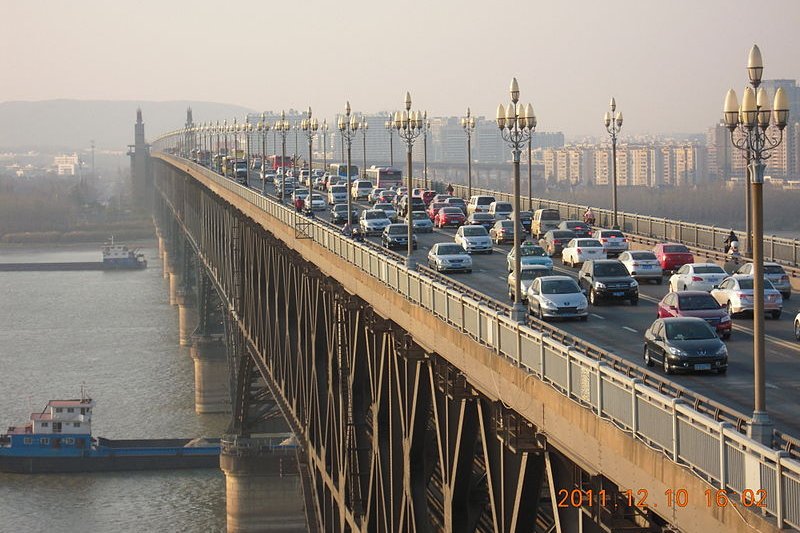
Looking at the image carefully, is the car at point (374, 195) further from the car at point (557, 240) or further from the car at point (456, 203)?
the car at point (557, 240)

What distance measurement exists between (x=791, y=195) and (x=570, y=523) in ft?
331

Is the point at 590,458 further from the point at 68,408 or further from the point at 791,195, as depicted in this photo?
the point at 791,195

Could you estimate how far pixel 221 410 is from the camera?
89.5 m

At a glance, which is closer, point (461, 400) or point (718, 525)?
point (718, 525)

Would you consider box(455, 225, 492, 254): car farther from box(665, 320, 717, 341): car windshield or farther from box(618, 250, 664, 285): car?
box(665, 320, 717, 341): car windshield

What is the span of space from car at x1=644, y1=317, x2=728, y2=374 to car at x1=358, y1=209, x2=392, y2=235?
4009cm

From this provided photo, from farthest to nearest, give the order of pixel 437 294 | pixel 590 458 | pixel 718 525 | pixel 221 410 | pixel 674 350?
pixel 221 410, pixel 437 294, pixel 674 350, pixel 590 458, pixel 718 525

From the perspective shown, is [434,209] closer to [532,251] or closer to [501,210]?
[501,210]

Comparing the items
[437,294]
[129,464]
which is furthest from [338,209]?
[437,294]

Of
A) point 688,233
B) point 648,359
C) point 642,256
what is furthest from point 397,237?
point 648,359

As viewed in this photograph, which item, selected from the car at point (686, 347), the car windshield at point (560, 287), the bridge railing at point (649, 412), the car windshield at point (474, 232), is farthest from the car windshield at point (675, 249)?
the car at point (686, 347)

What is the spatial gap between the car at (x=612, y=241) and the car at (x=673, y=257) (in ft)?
18.2

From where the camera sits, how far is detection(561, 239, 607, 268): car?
49562 mm

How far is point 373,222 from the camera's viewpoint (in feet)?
218
